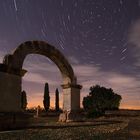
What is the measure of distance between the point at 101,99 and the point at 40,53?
2345cm

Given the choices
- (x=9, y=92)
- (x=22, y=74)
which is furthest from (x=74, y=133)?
(x=22, y=74)

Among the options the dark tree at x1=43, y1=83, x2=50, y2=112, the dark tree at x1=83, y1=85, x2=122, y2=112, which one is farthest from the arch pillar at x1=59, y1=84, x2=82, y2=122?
the dark tree at x1=43, y1=83, x2=50, y2=112

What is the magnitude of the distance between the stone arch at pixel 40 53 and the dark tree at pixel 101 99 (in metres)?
19.2

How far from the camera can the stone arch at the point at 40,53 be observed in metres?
13.9

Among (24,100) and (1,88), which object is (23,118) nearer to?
(1,88)

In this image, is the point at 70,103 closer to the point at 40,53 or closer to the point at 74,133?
the point at 40,53

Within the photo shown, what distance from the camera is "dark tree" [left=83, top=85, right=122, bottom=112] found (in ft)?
126

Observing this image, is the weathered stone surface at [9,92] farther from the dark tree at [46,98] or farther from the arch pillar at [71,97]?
the dark tree at [46,98]

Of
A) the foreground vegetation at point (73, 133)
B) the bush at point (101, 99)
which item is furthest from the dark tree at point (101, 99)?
the foreground vegetation at point (73, 133)

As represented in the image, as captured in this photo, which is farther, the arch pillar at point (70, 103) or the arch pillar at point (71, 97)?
the arch pillar at point (71, 97)

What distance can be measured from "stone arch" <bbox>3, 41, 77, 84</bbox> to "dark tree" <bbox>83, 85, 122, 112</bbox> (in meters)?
19.2

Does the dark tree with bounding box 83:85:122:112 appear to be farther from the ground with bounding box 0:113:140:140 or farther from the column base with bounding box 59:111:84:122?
the ground with bounding box 0:113:140:140

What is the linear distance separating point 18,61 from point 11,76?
1.14 metres

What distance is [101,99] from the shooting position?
39.0 metres
